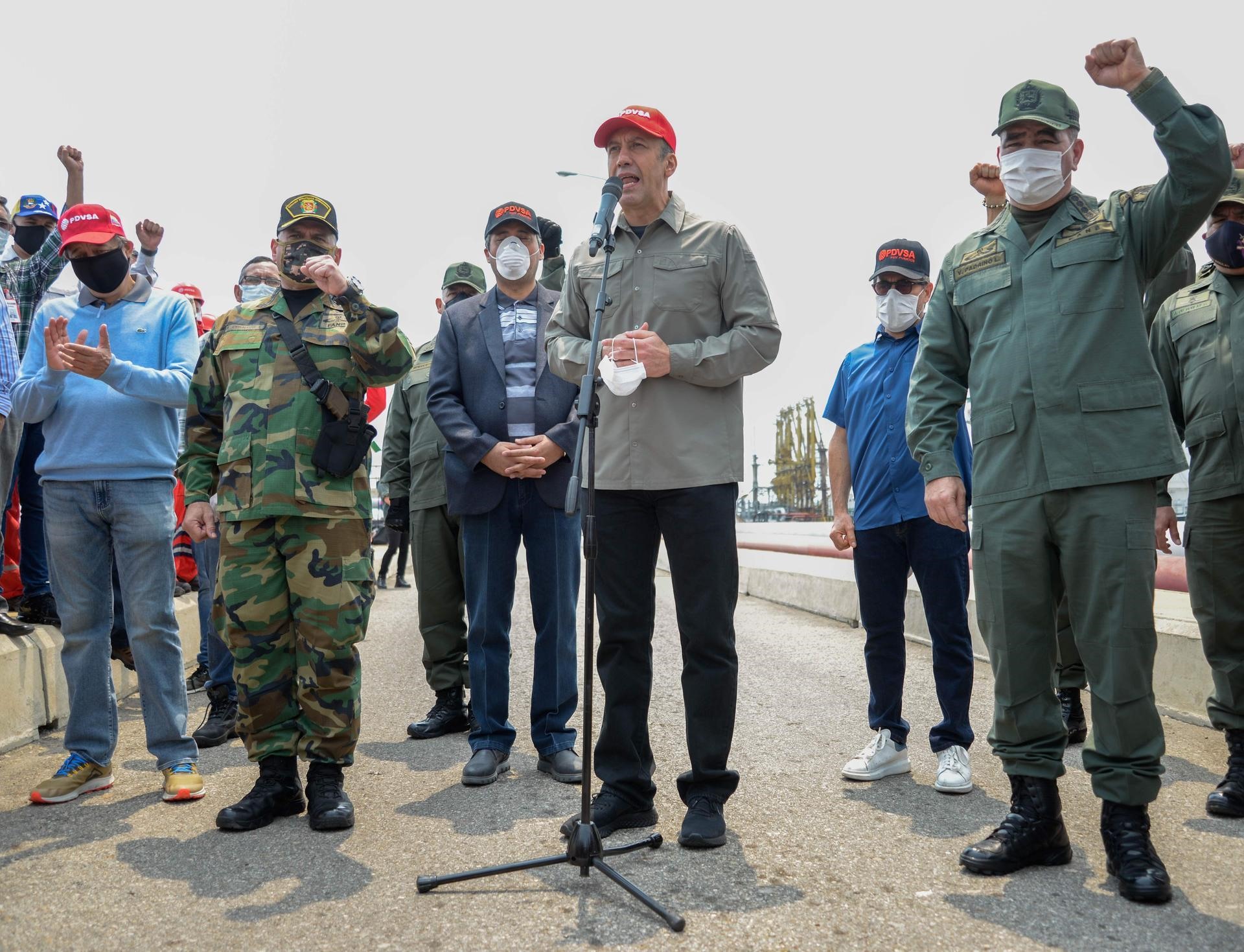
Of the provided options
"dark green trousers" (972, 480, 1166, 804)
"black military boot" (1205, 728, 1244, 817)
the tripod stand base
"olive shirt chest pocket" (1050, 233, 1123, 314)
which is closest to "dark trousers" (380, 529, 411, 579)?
the tripod stand base

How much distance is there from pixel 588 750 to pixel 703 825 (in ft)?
2.13

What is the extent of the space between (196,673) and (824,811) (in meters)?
4.81

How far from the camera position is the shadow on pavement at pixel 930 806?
372cm

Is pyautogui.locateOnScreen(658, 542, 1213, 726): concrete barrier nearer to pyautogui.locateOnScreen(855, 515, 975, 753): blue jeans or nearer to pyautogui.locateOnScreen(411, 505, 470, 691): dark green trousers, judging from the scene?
pyautogui.locateOnScreen(855, 515, 975, 753): blue jeans

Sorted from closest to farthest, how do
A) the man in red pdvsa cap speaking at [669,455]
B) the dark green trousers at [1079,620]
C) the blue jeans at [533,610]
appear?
the dark green trousers at [1079,620]
the man in red pdvsa cap speaking at [669,455]
the blue jeans at [533,610]

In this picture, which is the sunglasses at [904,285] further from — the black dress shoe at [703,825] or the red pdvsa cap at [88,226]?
the red pdvsa cap at [88,226]

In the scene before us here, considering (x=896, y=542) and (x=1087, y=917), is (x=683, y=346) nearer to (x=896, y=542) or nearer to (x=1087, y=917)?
(x=896, y=542)

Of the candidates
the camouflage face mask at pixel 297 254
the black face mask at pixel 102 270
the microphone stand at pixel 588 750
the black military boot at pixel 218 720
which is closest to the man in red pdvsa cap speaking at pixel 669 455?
the microphone stand at pixel 588 750

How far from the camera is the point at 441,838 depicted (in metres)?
3.66

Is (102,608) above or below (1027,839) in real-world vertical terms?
above

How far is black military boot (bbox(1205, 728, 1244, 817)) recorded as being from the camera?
3805 millimetres

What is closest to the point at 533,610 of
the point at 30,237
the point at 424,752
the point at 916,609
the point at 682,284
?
the point at 424,752

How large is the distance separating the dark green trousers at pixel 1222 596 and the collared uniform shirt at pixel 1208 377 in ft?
0.20

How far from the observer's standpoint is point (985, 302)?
11.8 ft
